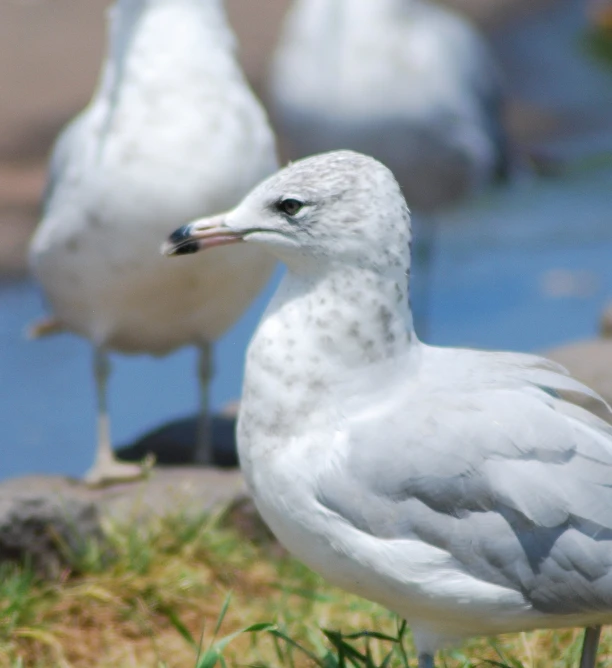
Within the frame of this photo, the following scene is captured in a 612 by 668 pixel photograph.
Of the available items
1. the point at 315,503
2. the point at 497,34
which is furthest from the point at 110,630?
the point at 497,34

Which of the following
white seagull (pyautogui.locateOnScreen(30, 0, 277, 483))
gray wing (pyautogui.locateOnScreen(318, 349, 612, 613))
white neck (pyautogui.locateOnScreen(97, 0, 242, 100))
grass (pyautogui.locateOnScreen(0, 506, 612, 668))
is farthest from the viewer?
white neck (pyautogui.locateOnScreen(97, 0, 242, 100))

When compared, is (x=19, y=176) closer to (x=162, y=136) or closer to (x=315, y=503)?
(x=162, y=136)

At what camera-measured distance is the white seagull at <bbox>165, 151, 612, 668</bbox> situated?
230 cm

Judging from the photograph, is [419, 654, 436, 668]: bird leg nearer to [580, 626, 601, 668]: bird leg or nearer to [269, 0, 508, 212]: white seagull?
[580, 626, 601, 668]: bird leg

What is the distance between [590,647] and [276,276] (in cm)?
491

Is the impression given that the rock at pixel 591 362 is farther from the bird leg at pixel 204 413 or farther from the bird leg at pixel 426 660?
the bird leg at pixel 426 660

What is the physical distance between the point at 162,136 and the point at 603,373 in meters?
1.45

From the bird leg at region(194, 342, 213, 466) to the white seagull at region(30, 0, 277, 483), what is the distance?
252 millimetres

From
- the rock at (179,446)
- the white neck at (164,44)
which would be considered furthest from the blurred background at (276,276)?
the white neck at (164,44)

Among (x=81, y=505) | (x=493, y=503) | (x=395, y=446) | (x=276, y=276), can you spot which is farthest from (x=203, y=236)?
(x=276, y=276)

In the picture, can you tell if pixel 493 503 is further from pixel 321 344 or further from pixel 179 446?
pixel 179 446

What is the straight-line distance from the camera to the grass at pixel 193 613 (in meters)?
2.94

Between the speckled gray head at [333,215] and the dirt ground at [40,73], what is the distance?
A: 477 centimetres

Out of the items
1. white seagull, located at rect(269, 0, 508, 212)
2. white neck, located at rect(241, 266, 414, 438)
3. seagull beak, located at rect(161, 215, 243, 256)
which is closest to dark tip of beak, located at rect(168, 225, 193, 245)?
seagull beak, located at rect(161, 215, 243, 256)
